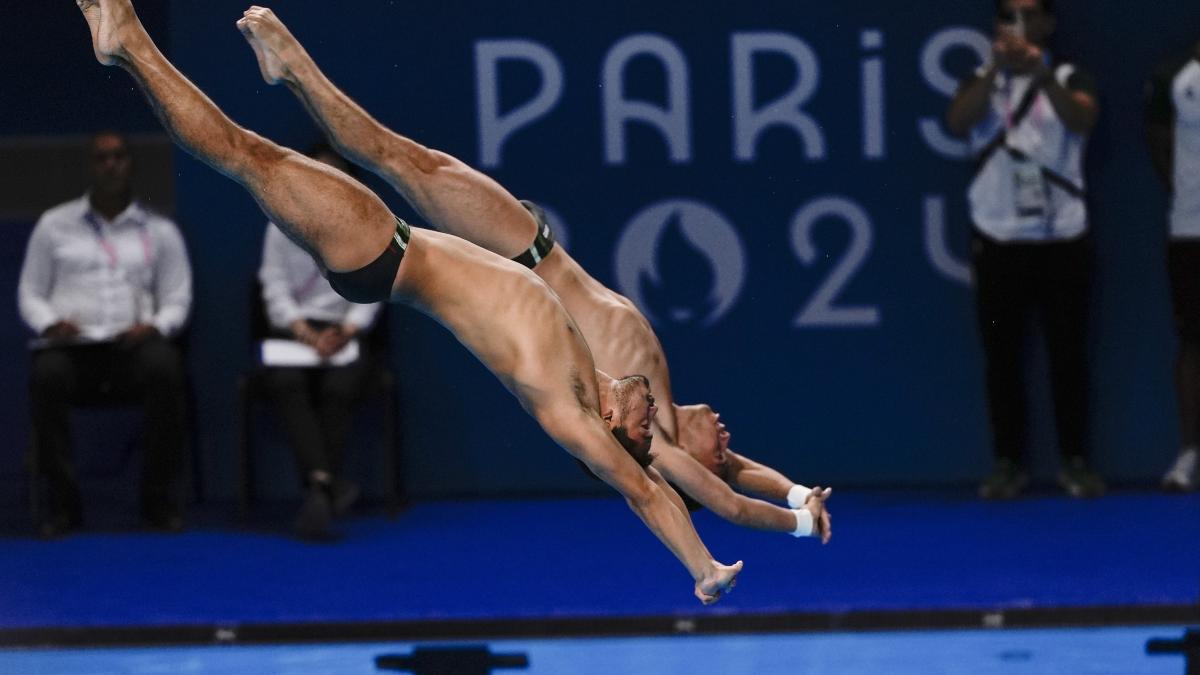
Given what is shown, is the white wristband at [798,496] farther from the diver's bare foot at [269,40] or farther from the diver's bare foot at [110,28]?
the diver's bare foot at [110,28]

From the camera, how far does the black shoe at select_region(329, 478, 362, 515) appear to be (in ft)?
32.8

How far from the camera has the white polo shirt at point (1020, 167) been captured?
9.91 meters

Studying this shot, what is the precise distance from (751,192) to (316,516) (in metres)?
2.90

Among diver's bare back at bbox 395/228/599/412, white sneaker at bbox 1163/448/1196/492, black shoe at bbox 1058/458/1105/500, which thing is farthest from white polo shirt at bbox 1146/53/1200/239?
diver's bare back at bbox 395/228/599/412

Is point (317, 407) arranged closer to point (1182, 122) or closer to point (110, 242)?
point (110, 242)

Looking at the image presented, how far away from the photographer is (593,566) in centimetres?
913

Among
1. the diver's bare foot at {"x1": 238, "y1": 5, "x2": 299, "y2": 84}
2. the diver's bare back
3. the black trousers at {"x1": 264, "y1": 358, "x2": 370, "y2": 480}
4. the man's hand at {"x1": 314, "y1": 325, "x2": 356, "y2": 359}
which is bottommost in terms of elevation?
the black trousers at {"x1": 264, "y1": 358, "x2": 370, "y2": 480}

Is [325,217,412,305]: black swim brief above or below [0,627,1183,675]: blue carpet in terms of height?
above

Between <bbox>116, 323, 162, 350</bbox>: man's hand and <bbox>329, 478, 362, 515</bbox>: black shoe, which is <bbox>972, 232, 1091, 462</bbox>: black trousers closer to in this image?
<bbox>329, 478, 362, 515</bbox>: black shoe

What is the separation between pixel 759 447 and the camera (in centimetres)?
1066

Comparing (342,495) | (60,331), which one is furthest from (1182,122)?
(60,331)

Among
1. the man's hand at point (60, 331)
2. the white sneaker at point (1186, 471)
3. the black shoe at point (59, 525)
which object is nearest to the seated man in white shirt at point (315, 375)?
the man's hand at point (60, 331)

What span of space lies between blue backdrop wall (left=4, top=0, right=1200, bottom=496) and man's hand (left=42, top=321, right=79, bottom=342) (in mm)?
986

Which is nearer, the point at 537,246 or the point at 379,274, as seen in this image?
the point at 379,274
